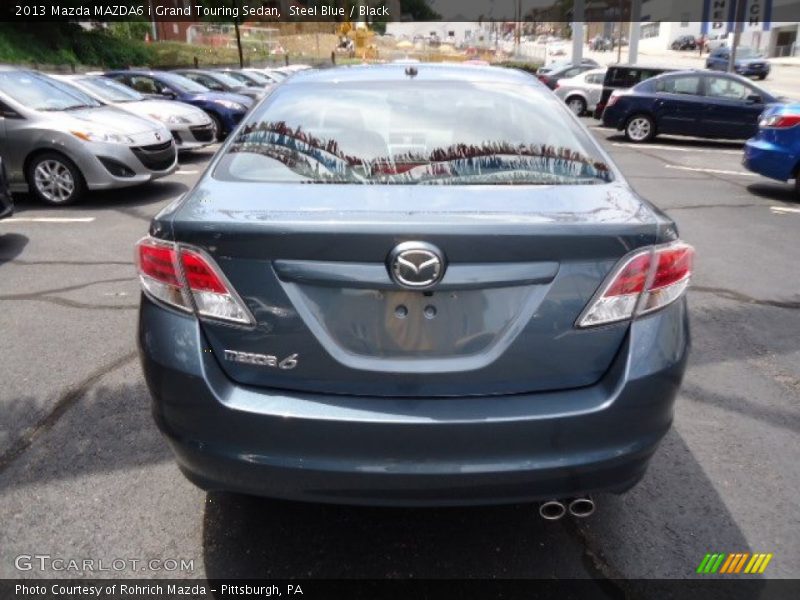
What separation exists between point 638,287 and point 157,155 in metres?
7.83

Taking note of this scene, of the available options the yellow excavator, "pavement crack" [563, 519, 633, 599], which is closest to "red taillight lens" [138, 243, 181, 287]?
"pavement crack" [563, 519, 633, 599]

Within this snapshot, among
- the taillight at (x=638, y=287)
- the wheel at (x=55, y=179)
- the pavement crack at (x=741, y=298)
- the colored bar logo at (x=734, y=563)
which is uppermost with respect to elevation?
the taillight at (x=638, y=287)

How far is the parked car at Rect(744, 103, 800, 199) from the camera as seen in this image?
27.5ft

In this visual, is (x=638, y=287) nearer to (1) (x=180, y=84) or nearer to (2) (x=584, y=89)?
(1) (x=180, y=84)

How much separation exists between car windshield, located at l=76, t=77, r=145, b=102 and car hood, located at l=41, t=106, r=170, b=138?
2579 millimetres

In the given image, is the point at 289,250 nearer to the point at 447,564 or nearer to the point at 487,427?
the point at 487,427

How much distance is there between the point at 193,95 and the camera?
1429 cm

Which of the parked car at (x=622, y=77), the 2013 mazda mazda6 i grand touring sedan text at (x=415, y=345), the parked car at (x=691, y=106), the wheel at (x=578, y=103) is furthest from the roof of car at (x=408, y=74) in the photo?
the wheel at (x=578, y=103)

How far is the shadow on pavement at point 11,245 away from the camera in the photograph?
6281 mm

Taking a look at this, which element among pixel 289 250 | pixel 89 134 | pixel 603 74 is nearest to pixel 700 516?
pixel 289 250

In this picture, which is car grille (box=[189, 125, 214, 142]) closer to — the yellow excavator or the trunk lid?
the trunk lid

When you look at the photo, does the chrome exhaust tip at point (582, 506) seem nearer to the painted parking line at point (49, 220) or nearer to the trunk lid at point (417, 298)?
the trunk lid at point (417, 298)

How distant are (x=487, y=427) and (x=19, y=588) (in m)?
1.69

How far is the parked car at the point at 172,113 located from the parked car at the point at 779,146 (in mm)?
8397
